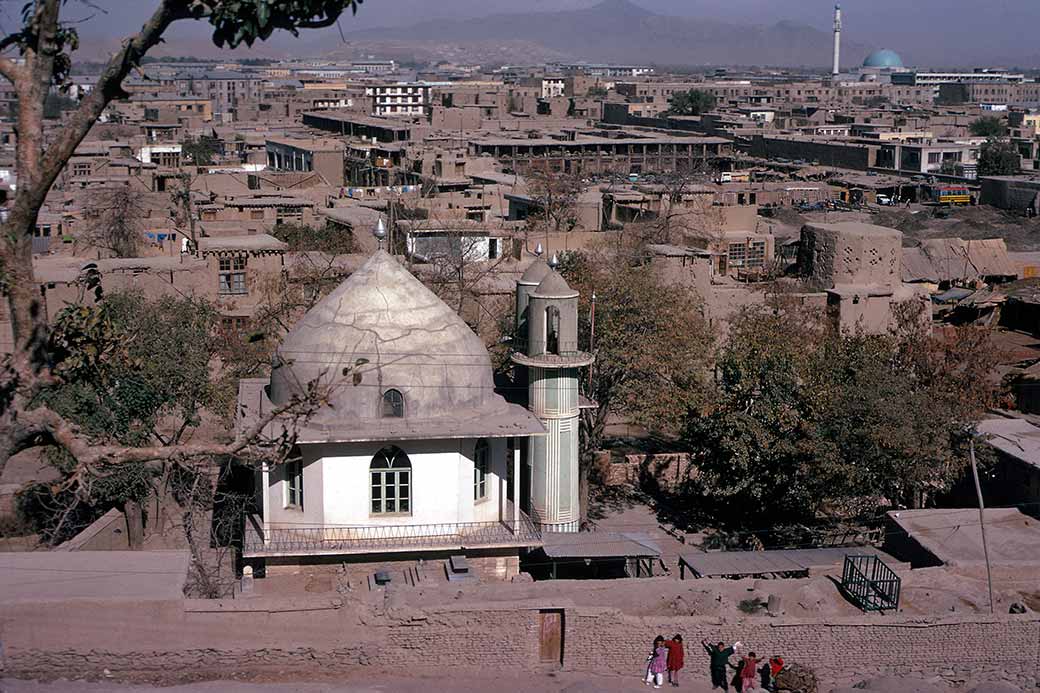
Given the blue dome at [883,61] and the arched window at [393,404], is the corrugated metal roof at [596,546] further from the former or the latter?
the blue dome at [883,61]

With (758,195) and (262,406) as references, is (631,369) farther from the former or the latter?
(758,195)

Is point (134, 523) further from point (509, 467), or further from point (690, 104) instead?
point (690, 104)

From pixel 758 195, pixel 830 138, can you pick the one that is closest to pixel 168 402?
pixel 758 195

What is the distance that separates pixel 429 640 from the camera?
12656mm

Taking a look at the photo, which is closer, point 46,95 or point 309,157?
point 46,95

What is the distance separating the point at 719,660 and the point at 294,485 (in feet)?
17.0

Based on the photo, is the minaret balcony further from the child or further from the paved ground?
the paved ground

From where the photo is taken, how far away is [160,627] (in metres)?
12.1

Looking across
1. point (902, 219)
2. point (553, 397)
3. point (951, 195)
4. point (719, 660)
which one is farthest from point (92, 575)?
point (951, 195)

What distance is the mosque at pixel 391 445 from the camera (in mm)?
14547

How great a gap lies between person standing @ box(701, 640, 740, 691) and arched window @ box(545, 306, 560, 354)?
4357mm

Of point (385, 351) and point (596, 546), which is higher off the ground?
point (385, 351)

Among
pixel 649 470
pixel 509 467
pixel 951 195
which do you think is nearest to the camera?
pixel 509 467

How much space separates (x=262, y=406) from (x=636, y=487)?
7.36 meters
